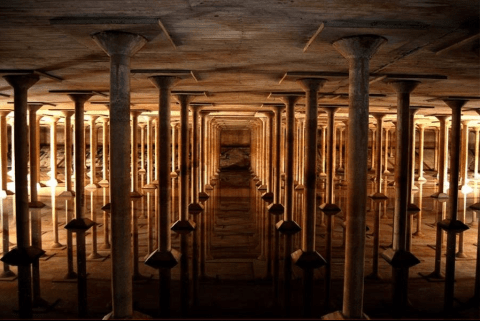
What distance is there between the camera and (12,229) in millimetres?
16719

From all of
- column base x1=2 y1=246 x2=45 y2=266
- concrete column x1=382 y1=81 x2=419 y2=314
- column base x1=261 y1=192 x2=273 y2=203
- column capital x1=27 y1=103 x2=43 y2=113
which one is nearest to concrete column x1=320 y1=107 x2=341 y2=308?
concrete column x1=382 y1=81 x2=419 y2=314

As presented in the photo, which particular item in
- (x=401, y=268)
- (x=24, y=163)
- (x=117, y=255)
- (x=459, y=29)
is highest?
(x=459, y=29)

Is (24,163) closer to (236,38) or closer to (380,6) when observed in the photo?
(236,38)

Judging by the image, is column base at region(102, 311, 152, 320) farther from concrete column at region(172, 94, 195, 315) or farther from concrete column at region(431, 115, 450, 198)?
concrete column at region(431, 115, 450, 198)

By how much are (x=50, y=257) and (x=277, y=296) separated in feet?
23.3

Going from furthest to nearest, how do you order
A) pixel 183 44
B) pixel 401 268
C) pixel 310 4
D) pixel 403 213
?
1. pixel 403 213
2. pixel 401 268
3. pixel 183 44
4. pixel 310 4

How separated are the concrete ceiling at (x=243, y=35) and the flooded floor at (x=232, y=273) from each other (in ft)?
17.8

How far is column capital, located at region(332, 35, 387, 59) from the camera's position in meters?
8.05

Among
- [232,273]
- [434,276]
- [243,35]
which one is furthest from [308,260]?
[243,35]

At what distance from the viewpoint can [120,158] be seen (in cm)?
810

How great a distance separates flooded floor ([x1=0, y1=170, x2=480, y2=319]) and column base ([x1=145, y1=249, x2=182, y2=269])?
254 mm

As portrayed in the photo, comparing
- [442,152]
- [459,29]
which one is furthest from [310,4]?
[442,152]

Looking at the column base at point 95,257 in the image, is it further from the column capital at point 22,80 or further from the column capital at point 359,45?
the column capital at point 359,45

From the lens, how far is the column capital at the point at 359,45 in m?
8.05
